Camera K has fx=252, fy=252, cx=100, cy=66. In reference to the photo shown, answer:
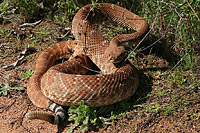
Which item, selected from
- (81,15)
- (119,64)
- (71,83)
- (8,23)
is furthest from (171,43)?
(8,23)

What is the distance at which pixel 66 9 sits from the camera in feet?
22.4

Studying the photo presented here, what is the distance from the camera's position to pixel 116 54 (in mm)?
5039

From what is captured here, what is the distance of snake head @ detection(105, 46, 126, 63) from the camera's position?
5.05 metres

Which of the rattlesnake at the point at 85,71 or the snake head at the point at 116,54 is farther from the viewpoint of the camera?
the snake head at the point at 116,54

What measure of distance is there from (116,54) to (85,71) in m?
0.97

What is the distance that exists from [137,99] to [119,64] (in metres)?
0.87

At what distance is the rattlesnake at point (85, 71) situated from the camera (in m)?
4.36

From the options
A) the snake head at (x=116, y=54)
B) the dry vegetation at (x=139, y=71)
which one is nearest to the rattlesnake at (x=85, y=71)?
A: the snake head at (x=116, y=54)

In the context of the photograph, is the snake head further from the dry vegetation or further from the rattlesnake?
the dry vegetation

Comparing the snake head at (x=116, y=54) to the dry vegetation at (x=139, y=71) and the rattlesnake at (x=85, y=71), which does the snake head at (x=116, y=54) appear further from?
the dry vegetation at (x=139, y=71)

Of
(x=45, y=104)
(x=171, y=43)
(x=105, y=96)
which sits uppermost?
(x=171, y=43)

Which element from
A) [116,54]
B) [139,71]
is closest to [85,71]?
[116,54]

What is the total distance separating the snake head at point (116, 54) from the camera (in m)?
5.05

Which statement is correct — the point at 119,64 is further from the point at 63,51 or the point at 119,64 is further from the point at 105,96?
the point at 63,51
